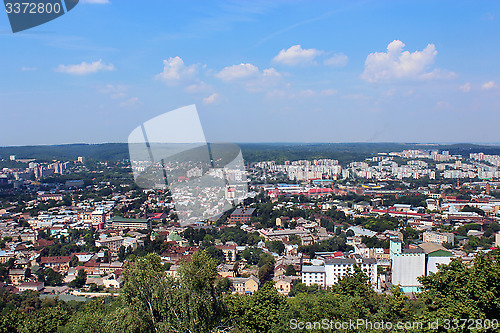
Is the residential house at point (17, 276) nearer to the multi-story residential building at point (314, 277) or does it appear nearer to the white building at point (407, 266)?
the multi-story residential building at point (314, 277)

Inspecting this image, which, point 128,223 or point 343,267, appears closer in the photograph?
point 343,267

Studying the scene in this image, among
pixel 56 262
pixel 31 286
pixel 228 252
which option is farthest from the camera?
pixel 228 252

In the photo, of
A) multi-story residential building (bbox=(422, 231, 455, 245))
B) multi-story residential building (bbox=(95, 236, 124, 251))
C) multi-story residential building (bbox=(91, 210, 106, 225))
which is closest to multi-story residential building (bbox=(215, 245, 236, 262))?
multi-story residential building (bbox=(95, 236, 124, 251))

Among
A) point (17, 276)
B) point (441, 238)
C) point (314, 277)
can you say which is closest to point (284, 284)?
point (314, 277)

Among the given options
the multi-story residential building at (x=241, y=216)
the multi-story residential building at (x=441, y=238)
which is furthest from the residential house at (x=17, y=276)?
the multi-story residential building at (x=441, y=238)

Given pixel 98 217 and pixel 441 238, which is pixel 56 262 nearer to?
pixel 98 217

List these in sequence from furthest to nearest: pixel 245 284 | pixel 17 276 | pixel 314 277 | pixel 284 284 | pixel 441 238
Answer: pixel 441 238 → pixel 17 276 → pixel 314 277 → pixel 284 284 → pixel 245 284

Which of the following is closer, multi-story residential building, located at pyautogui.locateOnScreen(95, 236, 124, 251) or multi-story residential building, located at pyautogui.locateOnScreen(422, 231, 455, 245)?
multi-story residential building, located at pyautogui.locateOnScreen(422, 231, 455, 245)

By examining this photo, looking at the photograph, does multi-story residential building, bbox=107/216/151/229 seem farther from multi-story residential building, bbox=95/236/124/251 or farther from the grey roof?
the grey roof

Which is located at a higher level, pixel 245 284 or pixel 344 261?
pixel 344 261

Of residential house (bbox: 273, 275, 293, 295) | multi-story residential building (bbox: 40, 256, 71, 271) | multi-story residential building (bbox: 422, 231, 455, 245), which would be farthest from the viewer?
multi-story residential building (bbox: 422, 231, 455, 245)

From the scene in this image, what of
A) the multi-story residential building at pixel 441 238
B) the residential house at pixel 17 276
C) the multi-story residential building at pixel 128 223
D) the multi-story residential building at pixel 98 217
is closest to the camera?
the residential house at pixel 17 276
